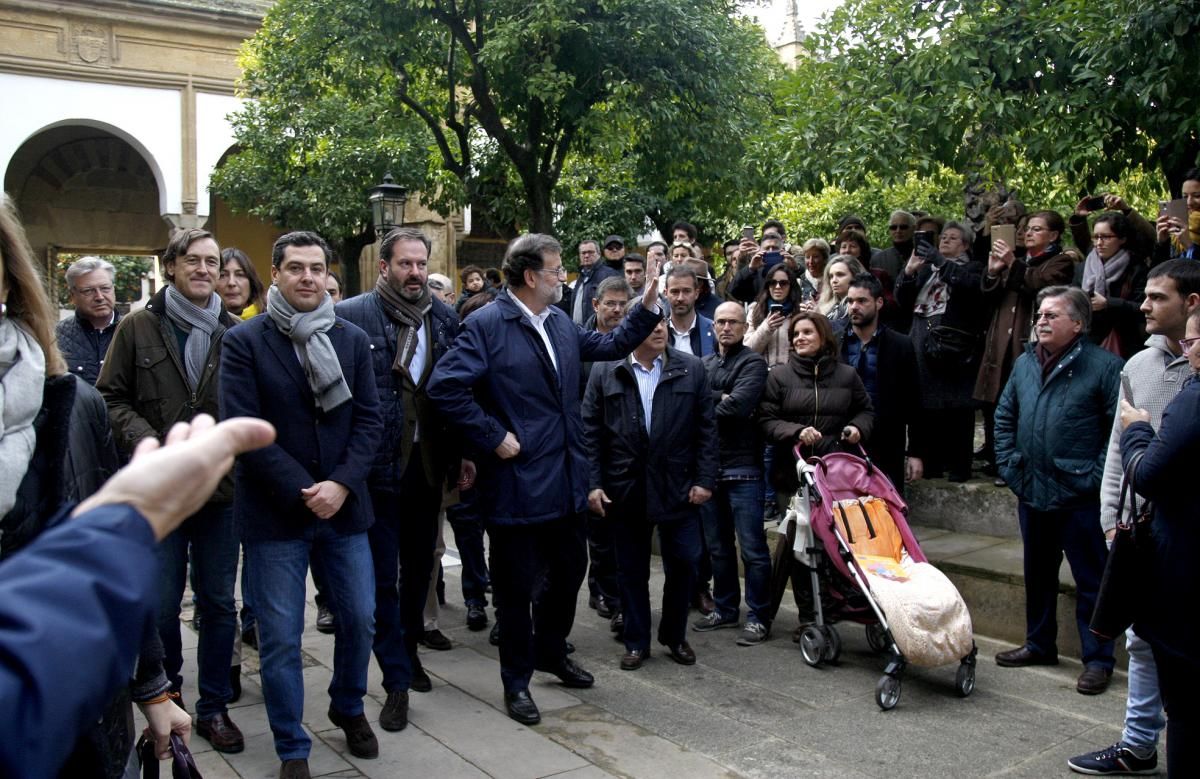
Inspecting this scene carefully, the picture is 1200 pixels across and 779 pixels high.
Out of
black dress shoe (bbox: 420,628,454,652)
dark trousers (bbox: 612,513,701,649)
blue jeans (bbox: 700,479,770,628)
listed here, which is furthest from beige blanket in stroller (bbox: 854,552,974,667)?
black dress shoe (bbox: 420,628,454,652)

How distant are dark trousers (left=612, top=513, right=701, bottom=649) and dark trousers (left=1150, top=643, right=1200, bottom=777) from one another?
2.83 m

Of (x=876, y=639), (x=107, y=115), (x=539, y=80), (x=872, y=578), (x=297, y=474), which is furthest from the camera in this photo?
(x=107, y=115)

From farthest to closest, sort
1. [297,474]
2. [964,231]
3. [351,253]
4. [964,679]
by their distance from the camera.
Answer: [351,253] → [964,231] → [964,679] → [297,474]

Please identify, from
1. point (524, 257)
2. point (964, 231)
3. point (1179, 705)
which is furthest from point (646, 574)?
point (964, 231)

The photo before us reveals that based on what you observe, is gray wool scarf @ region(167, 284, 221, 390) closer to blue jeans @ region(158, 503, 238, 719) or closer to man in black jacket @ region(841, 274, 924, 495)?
blue jeans @ region(158, 503, 238, 719)

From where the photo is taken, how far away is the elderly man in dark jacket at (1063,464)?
555 centimetres

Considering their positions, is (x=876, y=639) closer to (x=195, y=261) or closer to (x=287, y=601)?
(x=287, y=601)

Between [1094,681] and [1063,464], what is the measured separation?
3.60ft

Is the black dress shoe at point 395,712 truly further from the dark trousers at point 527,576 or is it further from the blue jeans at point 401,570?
the dark trousers at point 527,576

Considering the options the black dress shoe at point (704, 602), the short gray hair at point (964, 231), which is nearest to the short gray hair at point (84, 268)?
the black dress shoe at point (704, 602)

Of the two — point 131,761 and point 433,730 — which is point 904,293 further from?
point 131,761

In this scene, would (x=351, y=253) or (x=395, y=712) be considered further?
(x=351, y=253)

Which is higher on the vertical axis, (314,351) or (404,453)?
(314,351)

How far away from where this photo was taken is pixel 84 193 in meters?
25.0
